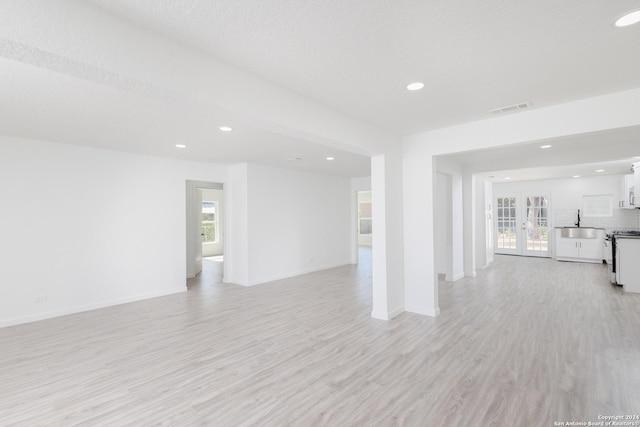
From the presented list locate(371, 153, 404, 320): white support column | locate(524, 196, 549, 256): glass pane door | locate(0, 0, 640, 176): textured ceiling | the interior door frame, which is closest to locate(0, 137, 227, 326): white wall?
the interior door frame

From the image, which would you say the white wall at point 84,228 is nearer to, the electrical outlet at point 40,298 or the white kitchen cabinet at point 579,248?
A: the electrical outlet at point 40,298

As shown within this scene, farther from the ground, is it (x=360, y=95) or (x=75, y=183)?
(x=360, y=95)

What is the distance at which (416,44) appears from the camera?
2.01 m

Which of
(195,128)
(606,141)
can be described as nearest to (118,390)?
(195,128)

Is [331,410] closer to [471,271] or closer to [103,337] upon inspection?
[103,337]

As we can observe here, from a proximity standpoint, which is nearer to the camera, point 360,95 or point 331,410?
point 331,410

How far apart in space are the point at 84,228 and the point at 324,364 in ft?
13.8

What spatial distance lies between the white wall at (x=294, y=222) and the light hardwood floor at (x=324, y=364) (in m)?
1.73

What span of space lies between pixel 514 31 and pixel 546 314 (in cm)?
392

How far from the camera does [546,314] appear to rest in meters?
4.21

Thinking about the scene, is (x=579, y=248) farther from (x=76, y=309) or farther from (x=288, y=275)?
(x=76, y=309)

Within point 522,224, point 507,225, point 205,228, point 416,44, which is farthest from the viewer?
point 205,228

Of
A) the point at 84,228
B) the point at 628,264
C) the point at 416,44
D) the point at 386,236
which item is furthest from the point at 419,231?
the point at 84,228

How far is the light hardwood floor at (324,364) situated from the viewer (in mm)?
2189
